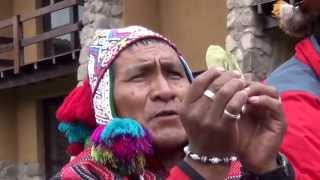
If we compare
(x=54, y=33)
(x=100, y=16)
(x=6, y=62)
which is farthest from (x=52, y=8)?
(x=6, y=62)

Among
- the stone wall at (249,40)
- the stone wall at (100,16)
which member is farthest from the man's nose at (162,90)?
the stone wall at (100,16)

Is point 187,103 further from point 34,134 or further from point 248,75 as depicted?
point 34,134

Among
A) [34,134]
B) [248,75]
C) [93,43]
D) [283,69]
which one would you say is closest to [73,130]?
[93,43]

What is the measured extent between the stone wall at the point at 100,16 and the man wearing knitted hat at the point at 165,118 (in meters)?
6.67

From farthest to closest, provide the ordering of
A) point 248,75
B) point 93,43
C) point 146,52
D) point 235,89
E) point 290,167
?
point 248,75
point 93,43
point 146,52
point 290,167
point 235,89

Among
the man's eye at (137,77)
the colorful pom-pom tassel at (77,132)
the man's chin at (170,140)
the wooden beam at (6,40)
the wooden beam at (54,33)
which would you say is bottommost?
the wooden beam at (6,40)

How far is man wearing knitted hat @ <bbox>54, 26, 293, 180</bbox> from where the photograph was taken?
4.60 feet

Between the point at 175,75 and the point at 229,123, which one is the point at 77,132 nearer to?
the point at 175,75

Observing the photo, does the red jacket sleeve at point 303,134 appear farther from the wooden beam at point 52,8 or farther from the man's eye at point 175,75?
the wooden beam at point 52,8

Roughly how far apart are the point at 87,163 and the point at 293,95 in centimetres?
53

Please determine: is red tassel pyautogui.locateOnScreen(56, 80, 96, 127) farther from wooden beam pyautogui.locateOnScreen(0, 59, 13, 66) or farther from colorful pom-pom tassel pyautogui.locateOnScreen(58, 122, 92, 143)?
wooden beam pyautogui.locateOnScreen(0, 59, 13, 66)

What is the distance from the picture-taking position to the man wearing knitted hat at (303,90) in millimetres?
1861

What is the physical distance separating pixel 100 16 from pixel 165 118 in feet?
23.4

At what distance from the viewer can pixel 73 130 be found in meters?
2.24
